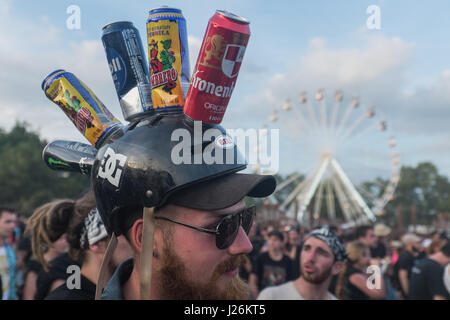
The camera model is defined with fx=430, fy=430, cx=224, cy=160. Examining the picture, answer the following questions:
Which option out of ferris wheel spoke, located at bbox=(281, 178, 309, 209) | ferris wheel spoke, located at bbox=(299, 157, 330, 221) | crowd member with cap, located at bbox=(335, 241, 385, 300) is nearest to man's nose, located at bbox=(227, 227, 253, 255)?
crowd member with cap, located at bbox=(335, 241, 385, 300)

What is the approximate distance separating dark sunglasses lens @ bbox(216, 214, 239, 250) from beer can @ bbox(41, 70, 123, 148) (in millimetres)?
650

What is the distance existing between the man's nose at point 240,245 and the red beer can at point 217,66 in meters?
0.47

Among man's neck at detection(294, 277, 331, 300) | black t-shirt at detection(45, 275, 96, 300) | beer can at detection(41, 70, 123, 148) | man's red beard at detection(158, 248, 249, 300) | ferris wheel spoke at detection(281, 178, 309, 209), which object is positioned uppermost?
ferris wheel spoke at detection(281, 178, 309, 209)

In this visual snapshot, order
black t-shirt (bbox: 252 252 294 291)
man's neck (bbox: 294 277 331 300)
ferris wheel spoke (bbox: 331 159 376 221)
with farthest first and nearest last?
1. ferris wheel spoke (bbox: 331 159 376 221)
2. black t-shirt (bbox: 252 252 294 291)
3. man's neck (bbox: 294 277 331 300)

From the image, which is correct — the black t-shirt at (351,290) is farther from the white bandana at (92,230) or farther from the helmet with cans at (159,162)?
the helmet with cans at (159,162)

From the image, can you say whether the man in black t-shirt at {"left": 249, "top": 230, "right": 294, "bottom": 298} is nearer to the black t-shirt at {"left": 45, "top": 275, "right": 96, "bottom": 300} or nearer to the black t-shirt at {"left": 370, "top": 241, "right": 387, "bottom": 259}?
the black t-shirt at {"left": 370, "top": 241, "right": 387, "bottom": 259}

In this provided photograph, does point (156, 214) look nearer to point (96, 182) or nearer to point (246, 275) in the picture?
point (96, 182)

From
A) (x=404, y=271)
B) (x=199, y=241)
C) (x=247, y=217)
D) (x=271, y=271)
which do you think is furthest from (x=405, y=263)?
A: (x=199, y=241)

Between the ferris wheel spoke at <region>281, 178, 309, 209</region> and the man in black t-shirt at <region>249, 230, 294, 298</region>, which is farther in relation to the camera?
the ferris wheel spoke at <region>281, 178, 309, 209</region>

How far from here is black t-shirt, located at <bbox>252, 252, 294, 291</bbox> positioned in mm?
6523

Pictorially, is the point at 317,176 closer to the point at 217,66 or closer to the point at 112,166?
the point at 112,166

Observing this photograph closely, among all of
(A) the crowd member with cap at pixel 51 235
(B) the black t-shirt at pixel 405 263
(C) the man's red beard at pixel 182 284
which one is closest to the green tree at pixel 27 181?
(B) the black t-shirt at pixel 405 263

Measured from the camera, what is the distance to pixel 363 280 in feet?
17.0

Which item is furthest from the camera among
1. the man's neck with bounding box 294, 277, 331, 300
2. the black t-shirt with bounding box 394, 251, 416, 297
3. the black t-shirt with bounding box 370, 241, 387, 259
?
the black t-shirt with bounding box 370, 241, 387, 259
